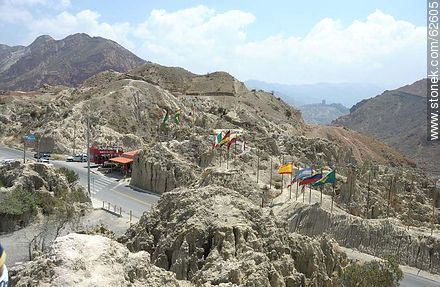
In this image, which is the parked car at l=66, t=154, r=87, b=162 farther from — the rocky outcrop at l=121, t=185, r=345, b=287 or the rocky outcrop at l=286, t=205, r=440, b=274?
the rocky outcrop at l=121, t=185, r=345, b=287

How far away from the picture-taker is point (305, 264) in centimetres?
1962

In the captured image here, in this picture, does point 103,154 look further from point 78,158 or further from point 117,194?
point 117,194

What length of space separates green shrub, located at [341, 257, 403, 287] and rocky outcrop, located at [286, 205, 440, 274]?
9.94 meters

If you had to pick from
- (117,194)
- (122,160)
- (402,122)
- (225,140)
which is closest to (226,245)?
(225,140)

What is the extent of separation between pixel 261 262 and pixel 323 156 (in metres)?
43.6

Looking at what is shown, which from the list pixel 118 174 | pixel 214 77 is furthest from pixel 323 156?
pixel 214 77

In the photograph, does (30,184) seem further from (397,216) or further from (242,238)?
(397,216)

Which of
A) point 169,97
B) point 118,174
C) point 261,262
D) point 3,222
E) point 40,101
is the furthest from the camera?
point 40,101

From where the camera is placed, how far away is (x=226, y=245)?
18.0m

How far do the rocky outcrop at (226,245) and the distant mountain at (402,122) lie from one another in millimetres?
86713

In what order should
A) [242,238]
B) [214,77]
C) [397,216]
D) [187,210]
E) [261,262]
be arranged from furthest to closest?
1. [214,77]
2. [397,216]
3. [187,210]
4. [242,238]
5. [261,262]

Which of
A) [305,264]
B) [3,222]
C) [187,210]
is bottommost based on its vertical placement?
[3,222]

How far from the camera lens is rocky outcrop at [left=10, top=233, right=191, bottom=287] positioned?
1268 cm

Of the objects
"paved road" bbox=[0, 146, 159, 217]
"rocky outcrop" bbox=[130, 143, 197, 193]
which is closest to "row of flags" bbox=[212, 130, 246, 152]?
"rocky outcrop" bbox=[130, 143, 197, 193]
